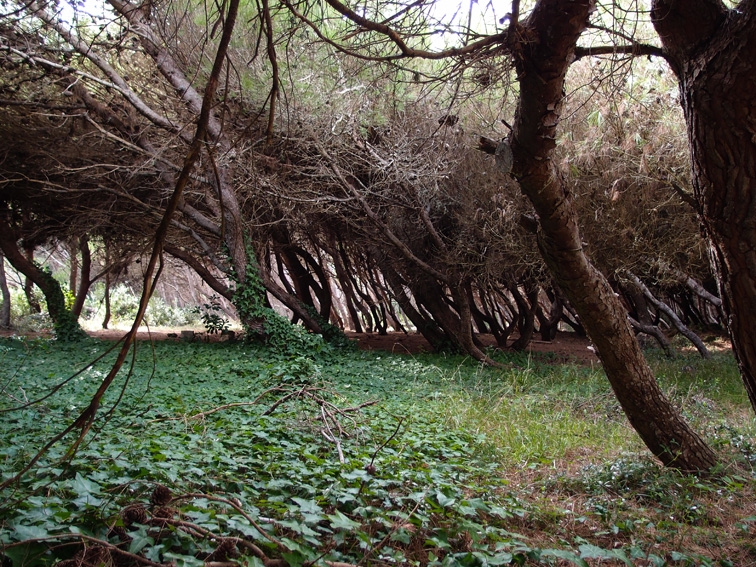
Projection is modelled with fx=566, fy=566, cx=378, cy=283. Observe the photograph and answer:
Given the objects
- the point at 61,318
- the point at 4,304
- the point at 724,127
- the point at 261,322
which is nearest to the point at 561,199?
the point at 724,127

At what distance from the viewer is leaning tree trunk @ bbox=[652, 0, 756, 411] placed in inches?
85.8

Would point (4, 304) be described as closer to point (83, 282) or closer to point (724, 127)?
point (83, 282)

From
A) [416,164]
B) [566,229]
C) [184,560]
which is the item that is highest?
[416,164]

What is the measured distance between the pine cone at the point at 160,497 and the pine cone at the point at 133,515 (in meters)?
0.07

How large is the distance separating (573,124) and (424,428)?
4749mm

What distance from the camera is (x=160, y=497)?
2172 mm

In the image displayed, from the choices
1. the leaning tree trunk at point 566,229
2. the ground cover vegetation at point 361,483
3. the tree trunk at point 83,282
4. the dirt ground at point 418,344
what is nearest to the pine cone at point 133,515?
the ground cover vegetation at point 361,483

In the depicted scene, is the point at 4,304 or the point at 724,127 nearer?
the point at 724,127

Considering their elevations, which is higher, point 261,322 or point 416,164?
point 416,164

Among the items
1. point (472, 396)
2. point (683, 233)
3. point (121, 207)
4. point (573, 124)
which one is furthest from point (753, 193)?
point (121, 207)

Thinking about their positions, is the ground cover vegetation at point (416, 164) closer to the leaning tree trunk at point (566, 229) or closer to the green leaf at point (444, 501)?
the leaning tree trunk at point (566, 229)

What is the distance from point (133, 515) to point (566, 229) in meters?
2.38

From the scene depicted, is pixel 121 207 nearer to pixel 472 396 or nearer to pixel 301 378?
pixel 301 378

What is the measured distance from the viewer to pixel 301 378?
5.84 meters
